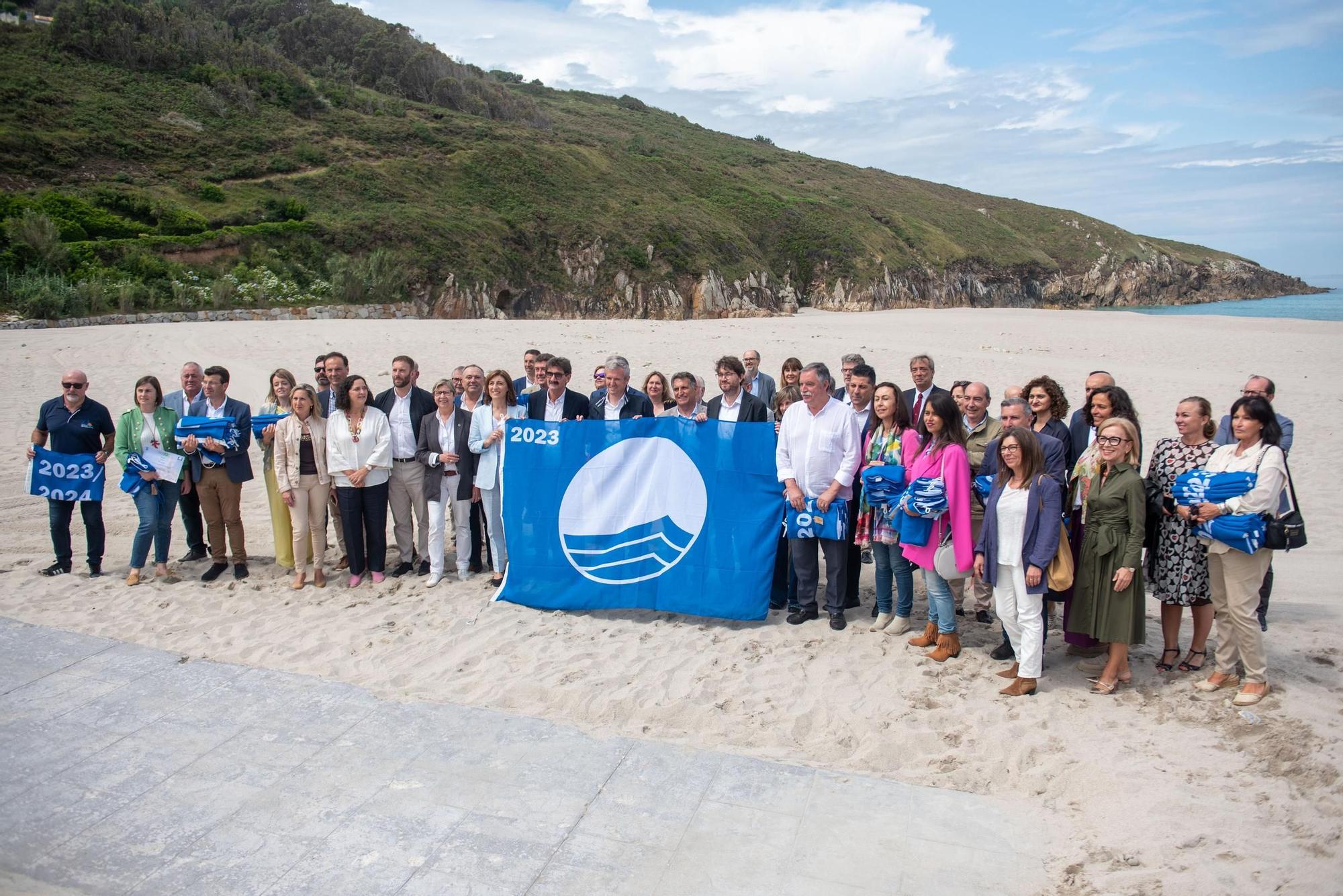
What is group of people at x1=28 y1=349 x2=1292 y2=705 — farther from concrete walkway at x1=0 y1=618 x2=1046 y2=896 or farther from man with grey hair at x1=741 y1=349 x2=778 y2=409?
concrete walkway at x1=0 y1=618 x2=1046 y2=896

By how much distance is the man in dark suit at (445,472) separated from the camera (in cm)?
745

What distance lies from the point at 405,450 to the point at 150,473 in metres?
2.32

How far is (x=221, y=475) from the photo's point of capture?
7.74 m

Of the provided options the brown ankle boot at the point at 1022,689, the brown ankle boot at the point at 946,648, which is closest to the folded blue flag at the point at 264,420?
the brown ankle boot at the point at 946,648

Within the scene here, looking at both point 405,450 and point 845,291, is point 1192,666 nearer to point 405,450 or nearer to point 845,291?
point 405,450

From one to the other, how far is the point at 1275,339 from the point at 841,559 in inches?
1025

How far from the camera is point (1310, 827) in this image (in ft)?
12.2

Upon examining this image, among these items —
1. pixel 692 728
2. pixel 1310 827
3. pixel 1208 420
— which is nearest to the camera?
pixel 1310 827

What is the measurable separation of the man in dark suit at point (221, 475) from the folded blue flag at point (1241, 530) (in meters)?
7.67

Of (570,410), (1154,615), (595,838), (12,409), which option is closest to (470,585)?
(570,410)

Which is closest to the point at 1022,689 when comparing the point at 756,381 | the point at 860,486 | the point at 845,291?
the point at 860,486

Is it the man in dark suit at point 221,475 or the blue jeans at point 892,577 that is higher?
the man in dark suit at point 221,475

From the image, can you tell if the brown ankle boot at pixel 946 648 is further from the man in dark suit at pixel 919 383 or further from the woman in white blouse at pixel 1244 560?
the man in dark suit at pixel 919 383

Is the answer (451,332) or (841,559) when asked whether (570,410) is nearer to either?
(841,559)
